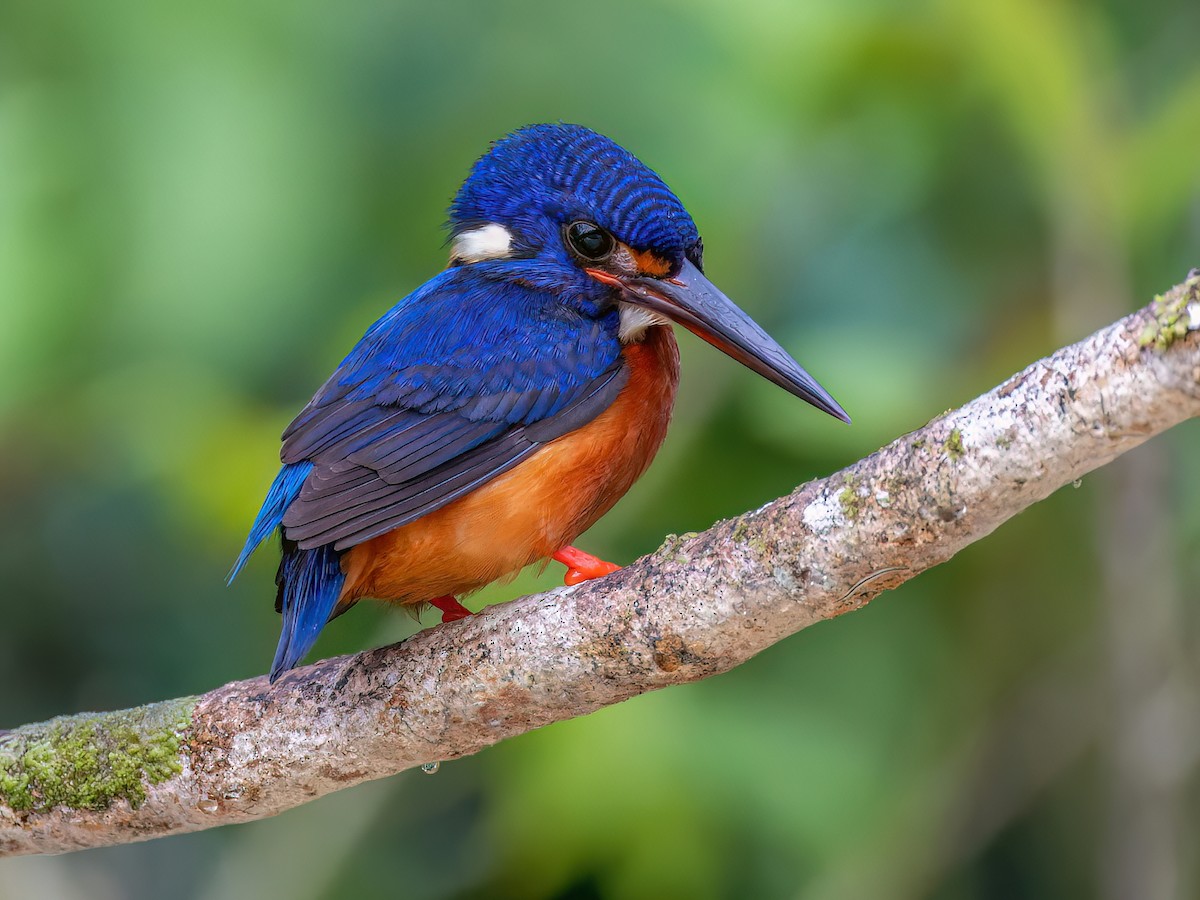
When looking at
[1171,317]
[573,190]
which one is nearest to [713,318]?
[573,190]

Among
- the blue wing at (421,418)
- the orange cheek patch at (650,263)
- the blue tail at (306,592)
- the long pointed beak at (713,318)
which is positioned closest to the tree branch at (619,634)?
the blue tail at (306,592)

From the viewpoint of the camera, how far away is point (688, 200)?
3.56 m

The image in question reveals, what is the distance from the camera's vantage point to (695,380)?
3.44 metres

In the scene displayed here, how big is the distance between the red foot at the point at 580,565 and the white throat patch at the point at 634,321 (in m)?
0.46

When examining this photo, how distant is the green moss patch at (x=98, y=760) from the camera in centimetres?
249

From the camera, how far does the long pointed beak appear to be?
8.79 ft

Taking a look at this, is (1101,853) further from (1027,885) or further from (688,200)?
(688,200)


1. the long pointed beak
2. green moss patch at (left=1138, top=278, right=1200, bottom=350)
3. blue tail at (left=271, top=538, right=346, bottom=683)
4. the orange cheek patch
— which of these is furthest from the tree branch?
the orange cheek patch

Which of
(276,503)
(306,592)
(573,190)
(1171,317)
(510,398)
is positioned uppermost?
(573,190)

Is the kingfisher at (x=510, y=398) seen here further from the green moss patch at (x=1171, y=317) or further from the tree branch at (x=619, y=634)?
the green moss patch at (x=1171, y=317)

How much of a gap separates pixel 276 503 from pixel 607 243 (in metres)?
0.87

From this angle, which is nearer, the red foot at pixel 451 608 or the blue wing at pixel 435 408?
the blue wing at pixel 435 408

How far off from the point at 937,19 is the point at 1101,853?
2.27m

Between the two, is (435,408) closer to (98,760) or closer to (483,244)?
(483,244)
